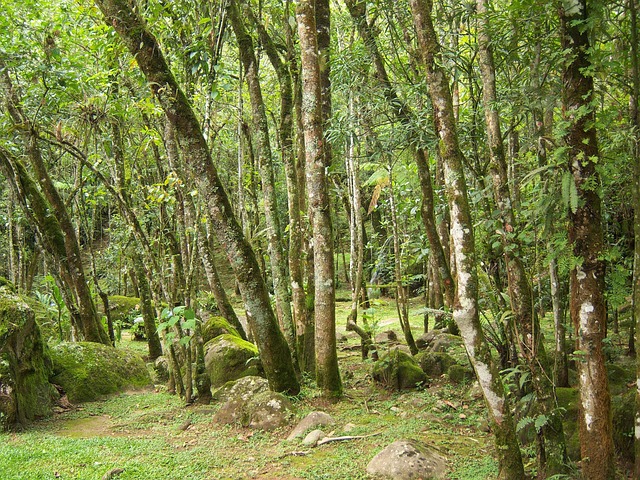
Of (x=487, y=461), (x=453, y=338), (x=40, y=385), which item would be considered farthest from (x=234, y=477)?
(x=453, y=338)

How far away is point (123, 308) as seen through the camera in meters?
17.8

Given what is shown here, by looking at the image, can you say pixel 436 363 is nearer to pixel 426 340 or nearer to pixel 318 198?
pixel 426 340

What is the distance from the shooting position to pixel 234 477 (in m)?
4.93

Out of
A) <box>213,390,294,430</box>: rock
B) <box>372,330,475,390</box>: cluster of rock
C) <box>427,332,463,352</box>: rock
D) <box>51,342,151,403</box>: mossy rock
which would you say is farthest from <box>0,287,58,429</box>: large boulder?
<box>427,332,463,352</box>: rock

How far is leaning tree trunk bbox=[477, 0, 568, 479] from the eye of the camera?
4309 millimetres

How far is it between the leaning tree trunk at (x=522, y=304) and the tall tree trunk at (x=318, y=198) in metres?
2.08

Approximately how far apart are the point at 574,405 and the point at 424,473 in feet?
6.26

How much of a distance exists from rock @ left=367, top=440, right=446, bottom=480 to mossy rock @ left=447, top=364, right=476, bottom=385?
103 inches

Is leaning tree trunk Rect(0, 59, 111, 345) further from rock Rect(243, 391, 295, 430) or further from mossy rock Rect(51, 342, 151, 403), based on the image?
rock Rect(243, 391, 295, 430)

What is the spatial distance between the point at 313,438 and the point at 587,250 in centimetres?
339

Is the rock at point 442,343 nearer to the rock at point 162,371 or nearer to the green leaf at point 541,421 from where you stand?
the green leaf at point 541,421

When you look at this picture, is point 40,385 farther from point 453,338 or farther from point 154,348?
point 453,338

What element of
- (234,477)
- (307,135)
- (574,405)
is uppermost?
(307,135)

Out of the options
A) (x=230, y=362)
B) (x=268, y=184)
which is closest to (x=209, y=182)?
(x=268, y=184)
